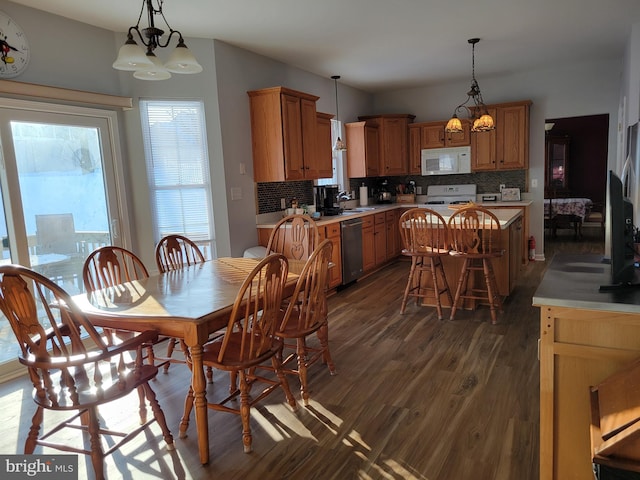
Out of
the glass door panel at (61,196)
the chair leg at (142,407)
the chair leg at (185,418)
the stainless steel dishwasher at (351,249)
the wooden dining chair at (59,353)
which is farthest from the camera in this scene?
the stainless steel dishwasher at (351,249)

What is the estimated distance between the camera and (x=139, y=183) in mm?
4164

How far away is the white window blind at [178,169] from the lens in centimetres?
419

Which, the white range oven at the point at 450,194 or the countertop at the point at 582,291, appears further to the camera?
the white range oven at the point at 450,194

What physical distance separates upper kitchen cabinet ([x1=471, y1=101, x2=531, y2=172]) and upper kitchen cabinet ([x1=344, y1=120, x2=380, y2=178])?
58.9 inches

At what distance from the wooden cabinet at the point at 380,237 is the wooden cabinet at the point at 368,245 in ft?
0.34

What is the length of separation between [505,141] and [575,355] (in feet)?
17.6

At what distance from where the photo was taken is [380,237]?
6.35 meters

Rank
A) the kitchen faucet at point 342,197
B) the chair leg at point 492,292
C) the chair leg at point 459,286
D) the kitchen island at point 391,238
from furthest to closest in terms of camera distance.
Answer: the kitchen faucet at point 342,197 → the kitchen island at point 391,238 → the chair leg at point 459,286 → the chair leg at point 492,292

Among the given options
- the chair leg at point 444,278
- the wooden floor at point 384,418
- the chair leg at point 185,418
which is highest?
the chair leg at point 444,278

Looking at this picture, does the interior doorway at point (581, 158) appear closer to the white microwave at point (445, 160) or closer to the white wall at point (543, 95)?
the white wall at point (543, 95)

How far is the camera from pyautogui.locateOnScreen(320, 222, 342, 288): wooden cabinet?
199 inches

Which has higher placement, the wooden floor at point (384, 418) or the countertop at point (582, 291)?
the countertop at point (582, 291)

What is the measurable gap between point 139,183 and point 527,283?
14.5 feet

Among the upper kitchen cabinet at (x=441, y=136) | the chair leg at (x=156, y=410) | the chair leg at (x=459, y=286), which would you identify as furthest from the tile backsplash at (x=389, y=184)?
the chair leg at (x=156, y=410)
